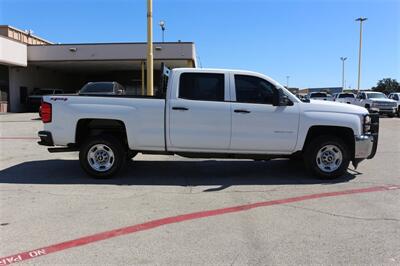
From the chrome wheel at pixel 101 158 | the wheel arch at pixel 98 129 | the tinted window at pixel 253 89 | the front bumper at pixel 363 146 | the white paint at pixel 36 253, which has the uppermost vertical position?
the tinted window at pixel 253 89

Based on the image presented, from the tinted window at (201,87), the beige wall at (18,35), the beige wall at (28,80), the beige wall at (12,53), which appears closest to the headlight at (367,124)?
the tinted window at (201,87)

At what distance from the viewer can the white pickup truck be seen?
799 centimetres

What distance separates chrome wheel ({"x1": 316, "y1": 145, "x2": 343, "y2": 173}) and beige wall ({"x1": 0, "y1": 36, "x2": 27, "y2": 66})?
28.7m

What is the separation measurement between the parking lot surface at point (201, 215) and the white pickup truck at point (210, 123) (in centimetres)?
52

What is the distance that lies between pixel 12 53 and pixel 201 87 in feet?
94.2

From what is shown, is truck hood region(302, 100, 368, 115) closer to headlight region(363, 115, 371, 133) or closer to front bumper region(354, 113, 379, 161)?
headlight region(363, 115, 371, 133)

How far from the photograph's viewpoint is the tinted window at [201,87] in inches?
318

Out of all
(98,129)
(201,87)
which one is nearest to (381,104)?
(201,87)

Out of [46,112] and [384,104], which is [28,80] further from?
[46,112]

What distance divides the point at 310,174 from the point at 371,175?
4.45 ft

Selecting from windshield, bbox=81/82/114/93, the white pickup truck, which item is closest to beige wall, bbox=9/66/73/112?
windshield, bbox=81/82/114/93

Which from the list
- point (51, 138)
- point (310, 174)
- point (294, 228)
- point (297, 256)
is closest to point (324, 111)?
point (310, 174)

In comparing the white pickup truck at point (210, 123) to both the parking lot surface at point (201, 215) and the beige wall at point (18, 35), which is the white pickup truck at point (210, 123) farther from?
the beige wall at point (18, 35)

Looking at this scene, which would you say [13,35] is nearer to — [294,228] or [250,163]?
[250,163]
